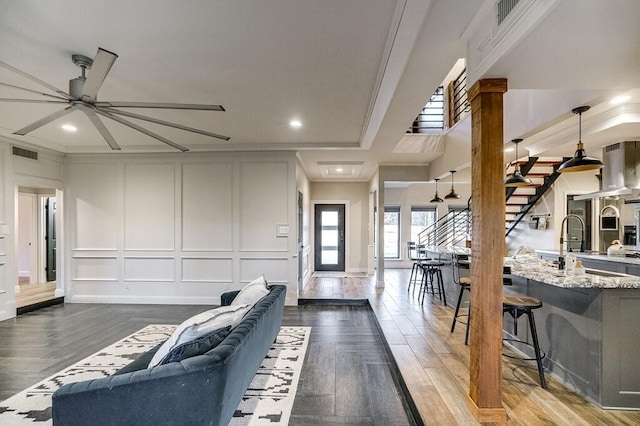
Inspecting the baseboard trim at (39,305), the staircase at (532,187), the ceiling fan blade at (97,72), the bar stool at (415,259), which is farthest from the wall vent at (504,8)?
the baseboard trim at (39,305)

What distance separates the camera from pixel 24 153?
5.16 m

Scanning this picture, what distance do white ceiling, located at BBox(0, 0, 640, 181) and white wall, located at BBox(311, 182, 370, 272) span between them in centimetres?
435

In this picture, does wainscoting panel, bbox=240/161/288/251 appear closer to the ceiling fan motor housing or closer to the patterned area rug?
the patterned area rug

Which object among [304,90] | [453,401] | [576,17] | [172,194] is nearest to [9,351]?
[172,194]

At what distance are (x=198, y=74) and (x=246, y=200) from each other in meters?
2.89

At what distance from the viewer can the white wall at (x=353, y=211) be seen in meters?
8.66

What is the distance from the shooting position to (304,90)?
328 cm

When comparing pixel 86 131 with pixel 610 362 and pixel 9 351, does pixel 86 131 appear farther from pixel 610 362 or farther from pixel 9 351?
pixel 610 362

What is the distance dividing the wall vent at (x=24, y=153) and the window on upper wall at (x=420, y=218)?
8.97 metres

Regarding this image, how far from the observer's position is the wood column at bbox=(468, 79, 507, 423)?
2.04 m

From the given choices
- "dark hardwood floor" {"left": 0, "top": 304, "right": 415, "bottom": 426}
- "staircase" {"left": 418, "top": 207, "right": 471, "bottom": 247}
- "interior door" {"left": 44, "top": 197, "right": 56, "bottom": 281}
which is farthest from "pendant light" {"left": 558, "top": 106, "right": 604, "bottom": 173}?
"interior door" {"left": 44, "top": 197, "right": 56, "bottom": 281}

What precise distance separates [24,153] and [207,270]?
137 inches

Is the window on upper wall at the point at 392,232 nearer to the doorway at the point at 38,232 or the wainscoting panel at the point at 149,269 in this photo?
the wainscoting panel at the point at 149,269

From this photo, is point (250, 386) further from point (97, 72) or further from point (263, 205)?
point (263, 205)
